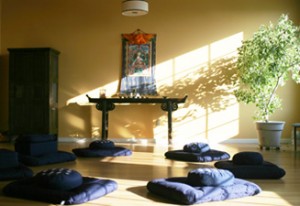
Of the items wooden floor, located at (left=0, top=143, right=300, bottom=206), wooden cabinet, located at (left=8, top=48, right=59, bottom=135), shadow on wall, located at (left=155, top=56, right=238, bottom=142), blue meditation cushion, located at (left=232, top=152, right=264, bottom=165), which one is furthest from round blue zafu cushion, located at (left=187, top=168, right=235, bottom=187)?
wooden cabinet, located at (left=8, top=48, right=59, bottom=135)

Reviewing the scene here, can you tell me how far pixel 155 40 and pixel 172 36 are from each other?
0.36 metres

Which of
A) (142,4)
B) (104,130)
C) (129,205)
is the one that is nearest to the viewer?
(129,205)

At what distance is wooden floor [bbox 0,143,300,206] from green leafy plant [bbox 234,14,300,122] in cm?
94

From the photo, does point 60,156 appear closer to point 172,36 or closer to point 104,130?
point 104,130

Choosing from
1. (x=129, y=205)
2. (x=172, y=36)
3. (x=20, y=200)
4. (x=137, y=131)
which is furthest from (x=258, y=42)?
(x=20, y=200)

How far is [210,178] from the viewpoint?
319 centimetres

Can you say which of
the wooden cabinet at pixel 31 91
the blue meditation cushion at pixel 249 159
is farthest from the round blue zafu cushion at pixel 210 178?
the wooden cabinet at pixel 31 91

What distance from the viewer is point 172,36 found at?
7.61 meters

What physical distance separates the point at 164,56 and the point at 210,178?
4.69 m

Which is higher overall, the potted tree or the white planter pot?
the potted tree

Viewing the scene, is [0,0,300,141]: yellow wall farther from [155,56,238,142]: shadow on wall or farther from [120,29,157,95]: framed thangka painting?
[120,29,157,95]: framed thangka painting

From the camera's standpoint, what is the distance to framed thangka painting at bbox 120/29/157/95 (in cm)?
754

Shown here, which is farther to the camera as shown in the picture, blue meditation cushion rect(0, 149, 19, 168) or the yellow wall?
the yellow wall

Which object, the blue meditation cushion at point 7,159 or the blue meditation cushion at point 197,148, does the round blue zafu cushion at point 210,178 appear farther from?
the blue meditation cushion at point 197,148
